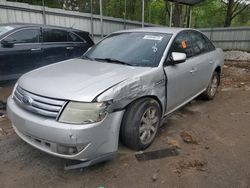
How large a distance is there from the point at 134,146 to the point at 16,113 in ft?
4.58

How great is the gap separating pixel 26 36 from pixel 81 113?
165 inches

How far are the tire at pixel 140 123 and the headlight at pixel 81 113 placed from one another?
45 cm

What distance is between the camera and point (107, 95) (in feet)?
8.14

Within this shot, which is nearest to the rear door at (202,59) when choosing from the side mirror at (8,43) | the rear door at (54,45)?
the rear door at (54,45)

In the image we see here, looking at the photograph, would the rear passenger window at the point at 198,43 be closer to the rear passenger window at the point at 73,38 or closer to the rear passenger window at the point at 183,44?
the rear passenger window at the point at 183,44

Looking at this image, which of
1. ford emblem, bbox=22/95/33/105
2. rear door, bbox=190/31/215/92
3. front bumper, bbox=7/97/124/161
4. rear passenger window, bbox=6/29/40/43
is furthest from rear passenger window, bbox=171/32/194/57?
rear passenger window, bbox=6/29/40/43

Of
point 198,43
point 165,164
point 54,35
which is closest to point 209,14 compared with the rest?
point 54,35

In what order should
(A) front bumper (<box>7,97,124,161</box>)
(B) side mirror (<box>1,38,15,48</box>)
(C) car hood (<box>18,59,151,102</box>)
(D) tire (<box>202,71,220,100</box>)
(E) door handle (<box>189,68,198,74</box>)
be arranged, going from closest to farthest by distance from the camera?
(A) front bumper (<box>7,97,124,161</box>) → (C) car hood (<box>18,59,151,102</box>) → (E) door handle (<box>189,68,198,74</box>) → (D) tire (<box>202,71,220,100</box>) → (B) side mirror (<box>1,38,15,48</box>)

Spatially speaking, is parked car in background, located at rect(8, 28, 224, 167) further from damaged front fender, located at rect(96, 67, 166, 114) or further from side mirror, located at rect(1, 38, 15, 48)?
side mirror, located at rect(1, 38, 15, 48)

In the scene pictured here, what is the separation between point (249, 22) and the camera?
27234mm

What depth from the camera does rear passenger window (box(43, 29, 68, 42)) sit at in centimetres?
616

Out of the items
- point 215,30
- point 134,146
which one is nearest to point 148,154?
point 134,146

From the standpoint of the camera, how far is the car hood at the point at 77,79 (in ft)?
8.11

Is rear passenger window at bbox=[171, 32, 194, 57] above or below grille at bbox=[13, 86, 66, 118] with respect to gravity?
above
